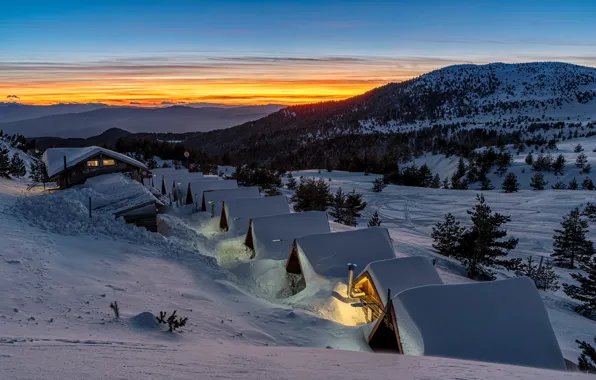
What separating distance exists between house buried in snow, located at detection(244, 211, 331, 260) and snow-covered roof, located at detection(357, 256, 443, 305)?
230 inches

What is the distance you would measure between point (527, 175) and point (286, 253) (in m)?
47.4

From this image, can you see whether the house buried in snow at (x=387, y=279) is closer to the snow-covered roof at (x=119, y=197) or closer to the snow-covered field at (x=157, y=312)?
the snow-covered field at (x=157, y=312)

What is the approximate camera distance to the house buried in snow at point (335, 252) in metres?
14.3

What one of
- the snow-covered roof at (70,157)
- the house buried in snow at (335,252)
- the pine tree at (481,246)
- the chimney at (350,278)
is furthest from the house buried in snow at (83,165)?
the pine tree at (481,246)

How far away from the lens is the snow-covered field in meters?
5.33

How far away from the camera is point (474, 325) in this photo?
360 inches

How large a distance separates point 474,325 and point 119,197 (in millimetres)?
17497

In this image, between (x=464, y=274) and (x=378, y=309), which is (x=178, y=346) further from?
(x=464, y=274)

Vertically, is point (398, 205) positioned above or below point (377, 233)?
below

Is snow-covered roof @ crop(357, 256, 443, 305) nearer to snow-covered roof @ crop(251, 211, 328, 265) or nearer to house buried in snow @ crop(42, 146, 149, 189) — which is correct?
snow-covered roof @ crop(251, 211, 328, 265)

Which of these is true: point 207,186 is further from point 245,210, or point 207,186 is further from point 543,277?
point 543,277

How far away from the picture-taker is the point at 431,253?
79.2 feet

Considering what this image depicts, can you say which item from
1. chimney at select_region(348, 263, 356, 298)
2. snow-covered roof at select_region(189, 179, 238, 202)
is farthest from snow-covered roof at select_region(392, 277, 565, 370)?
snow-covered roof at select_region(189, 179, 238, 202)

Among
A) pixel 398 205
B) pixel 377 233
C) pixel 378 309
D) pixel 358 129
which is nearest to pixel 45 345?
pixel 378 309
